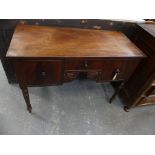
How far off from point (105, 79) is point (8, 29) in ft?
2.91

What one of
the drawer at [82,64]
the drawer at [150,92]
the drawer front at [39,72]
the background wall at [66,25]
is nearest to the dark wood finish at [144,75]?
the drawer at [150,92]

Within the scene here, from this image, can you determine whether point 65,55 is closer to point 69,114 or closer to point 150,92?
point 69,114

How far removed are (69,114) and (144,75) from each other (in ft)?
2.53

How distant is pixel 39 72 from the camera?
94 cm

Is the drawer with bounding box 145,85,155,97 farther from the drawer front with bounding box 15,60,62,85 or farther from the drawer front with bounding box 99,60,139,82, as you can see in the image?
the drawer front with bounding box 15,60,62,85

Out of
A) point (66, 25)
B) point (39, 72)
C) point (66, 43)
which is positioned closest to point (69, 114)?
point (39, 72)

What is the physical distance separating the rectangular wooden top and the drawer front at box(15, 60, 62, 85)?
0.07m

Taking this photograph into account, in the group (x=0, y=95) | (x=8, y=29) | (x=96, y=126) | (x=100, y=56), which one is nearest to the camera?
(x=100, y=56)

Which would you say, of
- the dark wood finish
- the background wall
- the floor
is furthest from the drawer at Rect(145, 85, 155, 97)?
the background wall

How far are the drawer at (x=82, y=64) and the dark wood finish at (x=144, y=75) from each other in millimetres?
437

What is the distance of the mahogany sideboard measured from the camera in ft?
2.87

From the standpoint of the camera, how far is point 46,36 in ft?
3.39
